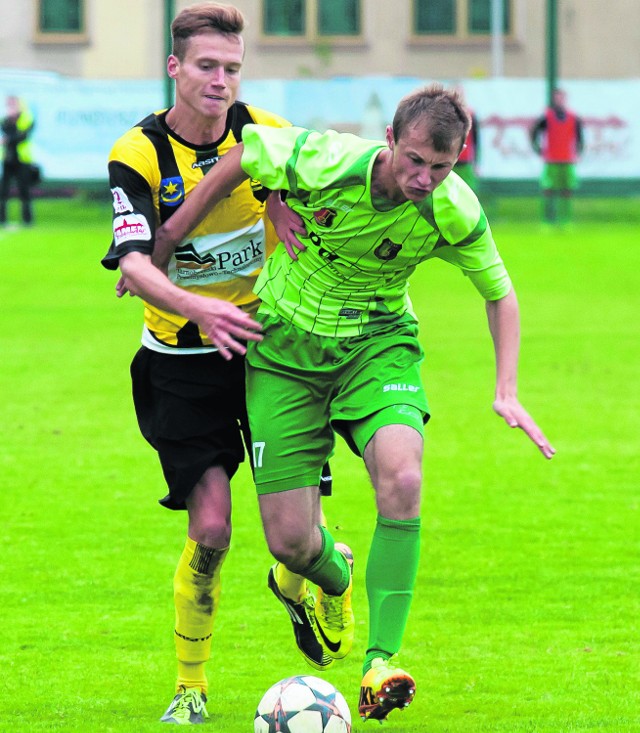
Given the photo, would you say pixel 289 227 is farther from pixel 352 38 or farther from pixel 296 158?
pixel 352 38

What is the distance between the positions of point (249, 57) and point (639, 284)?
77.7ft

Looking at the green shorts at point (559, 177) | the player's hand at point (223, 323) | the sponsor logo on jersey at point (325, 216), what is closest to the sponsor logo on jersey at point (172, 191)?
the sponsor logo on jersey at point (325, 216)

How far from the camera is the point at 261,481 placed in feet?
16.7

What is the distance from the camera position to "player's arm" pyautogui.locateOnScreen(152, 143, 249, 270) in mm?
5031

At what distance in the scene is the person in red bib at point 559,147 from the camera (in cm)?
2670

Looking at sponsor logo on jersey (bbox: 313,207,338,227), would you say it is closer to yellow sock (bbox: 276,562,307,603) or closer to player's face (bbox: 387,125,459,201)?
player's face (bbox: 387,125,459,201)

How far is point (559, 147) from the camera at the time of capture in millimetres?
27016

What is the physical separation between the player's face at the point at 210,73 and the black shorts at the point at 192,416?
85 centimetres

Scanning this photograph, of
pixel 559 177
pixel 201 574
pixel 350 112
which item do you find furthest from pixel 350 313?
pixel 350 112

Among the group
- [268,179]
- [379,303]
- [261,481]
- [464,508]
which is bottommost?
[464,508]

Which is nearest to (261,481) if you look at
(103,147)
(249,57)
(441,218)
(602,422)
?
(441,218)

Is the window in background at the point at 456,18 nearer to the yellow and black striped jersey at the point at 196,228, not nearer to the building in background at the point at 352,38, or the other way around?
the building in background at the point at 352,38

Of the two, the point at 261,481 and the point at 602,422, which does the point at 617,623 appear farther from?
the point at 602,422

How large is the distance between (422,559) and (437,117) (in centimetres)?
311
